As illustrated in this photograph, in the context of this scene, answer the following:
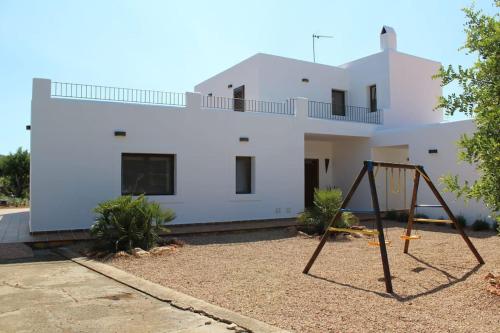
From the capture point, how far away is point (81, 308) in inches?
207

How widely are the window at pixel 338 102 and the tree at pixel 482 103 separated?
1342 centimetres

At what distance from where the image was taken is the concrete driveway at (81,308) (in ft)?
15.1

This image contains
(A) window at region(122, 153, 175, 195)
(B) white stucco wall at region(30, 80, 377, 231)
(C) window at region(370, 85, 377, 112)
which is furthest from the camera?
(C) window at region(370, 85, 377, 112)

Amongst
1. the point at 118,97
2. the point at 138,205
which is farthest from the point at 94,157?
the point at 138,205

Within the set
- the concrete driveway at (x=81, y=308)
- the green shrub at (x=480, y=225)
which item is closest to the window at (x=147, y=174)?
the concrete driveway at (x=81, y=308)

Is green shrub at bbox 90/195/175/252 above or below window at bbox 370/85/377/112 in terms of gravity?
below

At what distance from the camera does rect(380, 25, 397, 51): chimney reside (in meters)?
19.1

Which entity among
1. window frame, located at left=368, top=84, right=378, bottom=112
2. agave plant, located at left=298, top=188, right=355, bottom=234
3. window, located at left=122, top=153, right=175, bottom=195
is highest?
window frame, located at left=368, top=84, right=378, bottom=112

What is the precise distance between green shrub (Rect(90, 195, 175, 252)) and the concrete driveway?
173 cm

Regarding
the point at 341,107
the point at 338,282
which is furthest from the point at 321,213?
the point at 341,107

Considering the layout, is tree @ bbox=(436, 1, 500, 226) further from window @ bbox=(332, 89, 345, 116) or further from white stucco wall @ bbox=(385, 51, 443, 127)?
window @ bbox=(332, 89, 345, 116)

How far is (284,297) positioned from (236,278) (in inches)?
53.0

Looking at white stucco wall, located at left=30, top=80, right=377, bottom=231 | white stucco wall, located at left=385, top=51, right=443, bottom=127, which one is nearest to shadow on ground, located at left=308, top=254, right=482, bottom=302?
white stucco wall, located at left=30, top=80, right=377, bottom=231

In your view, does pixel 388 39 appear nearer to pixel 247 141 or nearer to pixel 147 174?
pixel 247 141
